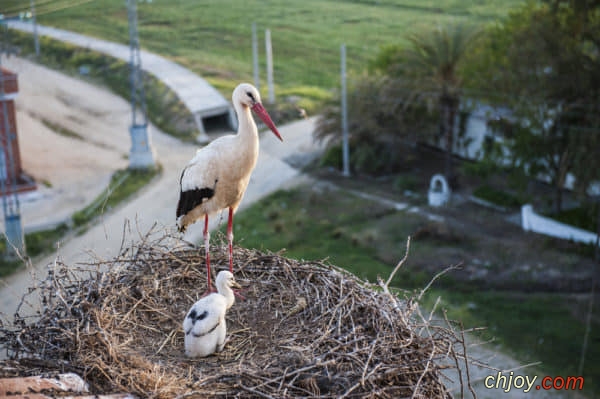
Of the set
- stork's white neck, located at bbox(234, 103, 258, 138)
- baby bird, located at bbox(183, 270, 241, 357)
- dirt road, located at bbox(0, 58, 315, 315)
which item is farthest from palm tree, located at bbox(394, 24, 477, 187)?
baby bird, located at bbox(183, 270, 241, 357)

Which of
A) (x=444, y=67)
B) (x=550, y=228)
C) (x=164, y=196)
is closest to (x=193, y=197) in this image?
(x=550, y=228)

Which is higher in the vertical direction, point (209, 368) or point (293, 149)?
point (209, 368)

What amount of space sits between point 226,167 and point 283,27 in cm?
3669

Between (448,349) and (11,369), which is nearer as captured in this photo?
(11,369)

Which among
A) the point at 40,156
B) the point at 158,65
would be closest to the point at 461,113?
the point at 40,156

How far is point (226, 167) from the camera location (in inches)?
318

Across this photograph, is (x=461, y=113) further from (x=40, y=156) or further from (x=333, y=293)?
(x=333, y=293)

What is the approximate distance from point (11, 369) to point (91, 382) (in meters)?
0.61

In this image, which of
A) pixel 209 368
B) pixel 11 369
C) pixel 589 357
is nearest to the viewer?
pixel 11 369

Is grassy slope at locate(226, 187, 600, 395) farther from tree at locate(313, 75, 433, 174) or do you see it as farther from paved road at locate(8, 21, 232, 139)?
paved road at locate(8, 21, 232, 139)

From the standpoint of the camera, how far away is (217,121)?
33781mm

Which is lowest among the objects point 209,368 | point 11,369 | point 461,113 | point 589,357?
point 589,357

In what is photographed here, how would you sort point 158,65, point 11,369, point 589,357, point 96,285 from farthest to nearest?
1. point 158,65
2. point 589,357
3. point 96,285
4. point 11,369

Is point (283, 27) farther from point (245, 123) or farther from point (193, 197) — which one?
point (245, 123)
